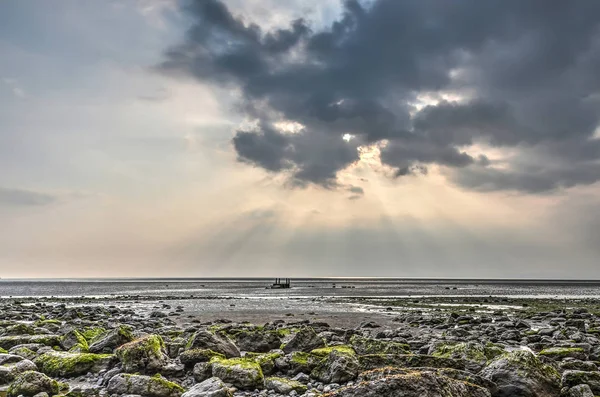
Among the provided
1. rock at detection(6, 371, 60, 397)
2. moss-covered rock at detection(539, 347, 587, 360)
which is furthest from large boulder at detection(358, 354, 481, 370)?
rock at detection(6, 371, 60, 397)

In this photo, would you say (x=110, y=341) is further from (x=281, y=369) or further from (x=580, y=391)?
(x=580, y=391)

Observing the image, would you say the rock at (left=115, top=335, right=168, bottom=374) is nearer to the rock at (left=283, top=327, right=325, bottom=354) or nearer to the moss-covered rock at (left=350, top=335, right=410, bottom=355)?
the rock at (left=283, top=327, right=325, bottom=354)

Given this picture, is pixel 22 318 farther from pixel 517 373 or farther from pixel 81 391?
pixel 517 373

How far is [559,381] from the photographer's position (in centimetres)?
1000

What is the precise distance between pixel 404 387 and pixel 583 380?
5.93 m

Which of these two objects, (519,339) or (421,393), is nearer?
(421,393)

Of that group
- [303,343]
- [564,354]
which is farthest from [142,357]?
[564,354]

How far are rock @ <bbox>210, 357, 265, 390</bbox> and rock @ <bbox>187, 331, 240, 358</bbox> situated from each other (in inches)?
94.5

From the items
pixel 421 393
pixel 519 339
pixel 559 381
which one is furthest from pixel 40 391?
pixel 519 339

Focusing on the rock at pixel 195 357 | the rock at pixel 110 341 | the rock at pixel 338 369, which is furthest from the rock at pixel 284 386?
the rock at pixel 110 341

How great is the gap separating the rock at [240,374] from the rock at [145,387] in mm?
1177

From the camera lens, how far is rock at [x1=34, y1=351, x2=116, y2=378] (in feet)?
41.7

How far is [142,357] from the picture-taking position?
41.2ft

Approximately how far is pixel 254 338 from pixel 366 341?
455cm
